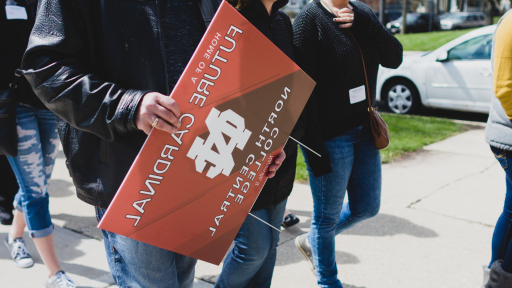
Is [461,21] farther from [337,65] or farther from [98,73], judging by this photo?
[98,73]

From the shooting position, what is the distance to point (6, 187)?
424 centimetres

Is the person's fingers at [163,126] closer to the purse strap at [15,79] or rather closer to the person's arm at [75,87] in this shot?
the person's arm at [75,87]

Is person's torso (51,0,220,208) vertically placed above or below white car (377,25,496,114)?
above

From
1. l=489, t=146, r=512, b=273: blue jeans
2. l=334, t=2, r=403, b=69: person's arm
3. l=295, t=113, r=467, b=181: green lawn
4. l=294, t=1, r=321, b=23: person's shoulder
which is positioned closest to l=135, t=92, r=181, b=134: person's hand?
l=294, t=1, r=321, b=23: person's shoulder

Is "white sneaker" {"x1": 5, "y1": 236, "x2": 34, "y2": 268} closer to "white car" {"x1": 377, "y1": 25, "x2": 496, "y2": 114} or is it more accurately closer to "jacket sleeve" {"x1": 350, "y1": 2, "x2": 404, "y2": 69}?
"jacket sleeve" {"x1": 350, "y1": 2, "x2": 404, "y2": 69}

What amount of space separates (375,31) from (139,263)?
170cm

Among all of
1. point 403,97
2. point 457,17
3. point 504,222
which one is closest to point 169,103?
point 504,222

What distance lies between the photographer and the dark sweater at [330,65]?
2457 millimetres

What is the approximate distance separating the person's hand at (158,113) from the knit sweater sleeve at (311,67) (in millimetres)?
1138

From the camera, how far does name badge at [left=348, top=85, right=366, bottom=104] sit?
258cm

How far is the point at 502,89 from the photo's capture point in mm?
2473

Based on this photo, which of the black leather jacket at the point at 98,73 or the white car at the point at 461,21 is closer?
the black leather jacket at the point at 98,73

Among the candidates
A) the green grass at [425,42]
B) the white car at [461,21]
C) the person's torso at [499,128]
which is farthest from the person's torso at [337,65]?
the white car at [461,21]

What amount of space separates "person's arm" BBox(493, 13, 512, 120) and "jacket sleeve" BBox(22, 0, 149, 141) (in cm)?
190
